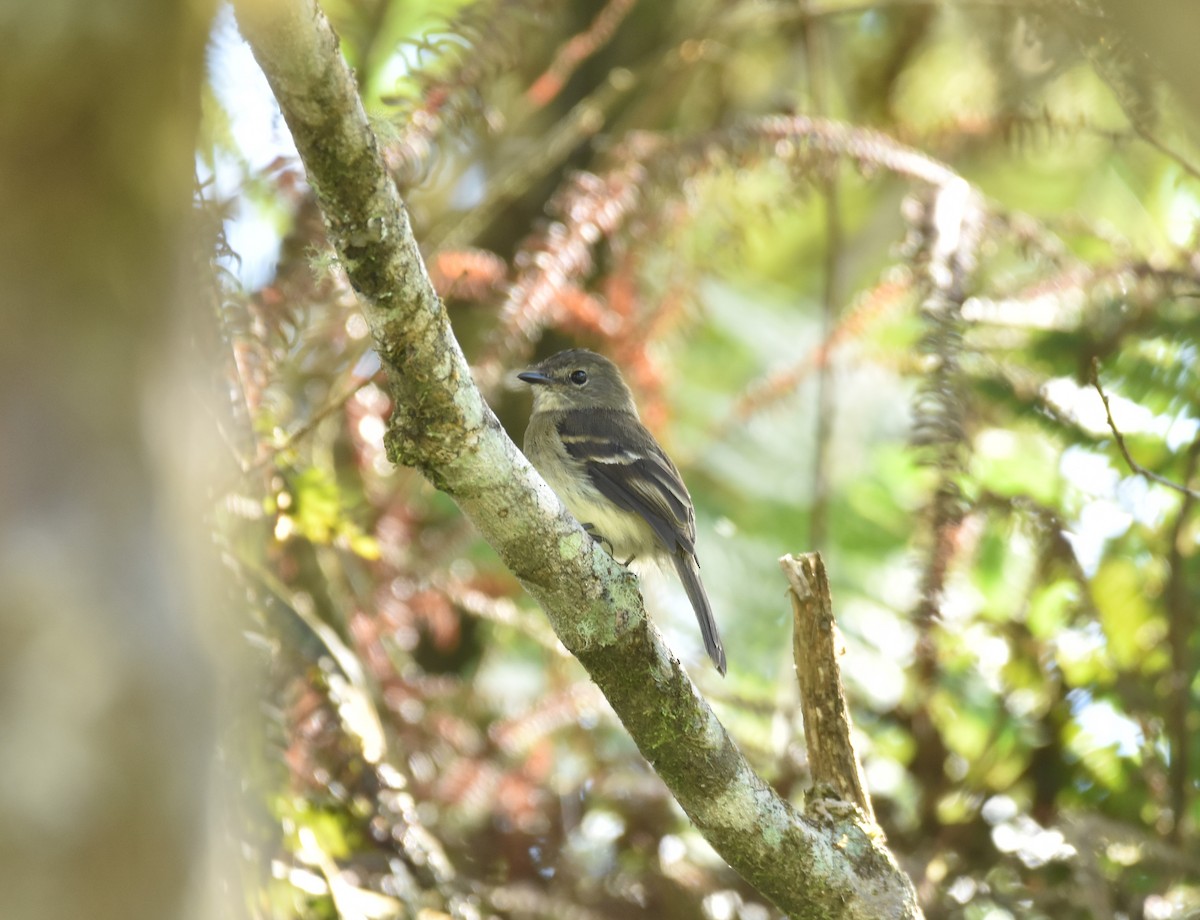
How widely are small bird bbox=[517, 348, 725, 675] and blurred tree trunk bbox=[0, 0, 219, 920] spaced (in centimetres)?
247

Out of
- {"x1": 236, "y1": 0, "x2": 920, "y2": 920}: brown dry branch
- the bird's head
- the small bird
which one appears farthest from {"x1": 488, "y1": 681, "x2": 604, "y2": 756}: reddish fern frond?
{"x1": 236, "y1": 0, "x2": 920, "y2": 920}: brown dry branch

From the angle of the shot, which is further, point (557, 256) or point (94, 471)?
point (557, 256)

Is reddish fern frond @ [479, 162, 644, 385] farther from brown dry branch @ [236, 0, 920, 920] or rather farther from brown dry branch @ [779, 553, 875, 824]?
brown dry branch @ [236, 0, 920, 920]

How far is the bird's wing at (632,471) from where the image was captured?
410cm

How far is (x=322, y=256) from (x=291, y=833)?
1848 mm

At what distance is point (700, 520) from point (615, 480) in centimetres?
176

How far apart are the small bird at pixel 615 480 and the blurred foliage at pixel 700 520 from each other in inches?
12.9

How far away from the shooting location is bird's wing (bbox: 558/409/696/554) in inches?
161

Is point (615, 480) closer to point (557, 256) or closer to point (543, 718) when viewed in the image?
point (557, 256)

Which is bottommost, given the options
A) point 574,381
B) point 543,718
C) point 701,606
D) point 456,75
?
point 543,718

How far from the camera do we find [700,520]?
5.92 meters

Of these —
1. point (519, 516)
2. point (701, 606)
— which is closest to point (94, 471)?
point (519, 516)

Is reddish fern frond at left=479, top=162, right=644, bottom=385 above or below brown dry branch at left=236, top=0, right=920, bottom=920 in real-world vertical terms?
above

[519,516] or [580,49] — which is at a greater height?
[580,49]
